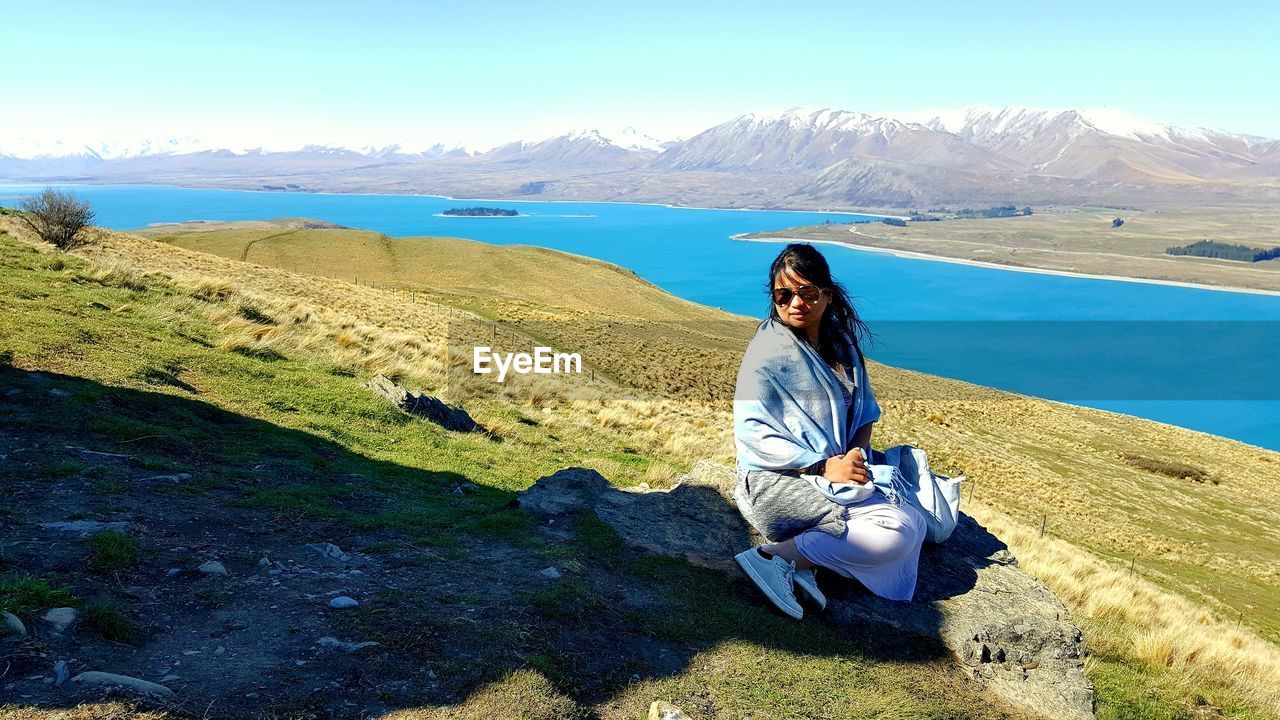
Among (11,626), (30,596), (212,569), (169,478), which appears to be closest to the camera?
(11,626)

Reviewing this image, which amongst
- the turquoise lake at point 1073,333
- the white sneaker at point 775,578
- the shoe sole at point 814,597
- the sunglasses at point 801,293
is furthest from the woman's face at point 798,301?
the turquoise lake at point 1073,333

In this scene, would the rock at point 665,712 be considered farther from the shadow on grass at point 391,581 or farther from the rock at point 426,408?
the rock at point 426,408

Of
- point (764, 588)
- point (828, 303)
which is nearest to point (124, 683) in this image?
point (764, 588)

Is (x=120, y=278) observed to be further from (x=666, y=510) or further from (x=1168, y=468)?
(x=1168, y=468)

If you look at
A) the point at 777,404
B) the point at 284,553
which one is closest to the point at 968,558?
the point at 777,404

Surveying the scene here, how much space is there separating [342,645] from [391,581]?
1.03 meters

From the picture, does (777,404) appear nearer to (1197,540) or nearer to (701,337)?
(1197,540)

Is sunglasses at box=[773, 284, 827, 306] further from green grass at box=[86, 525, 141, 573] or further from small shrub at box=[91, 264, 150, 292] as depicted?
small shrub at box=[91, 264, 150, 292]

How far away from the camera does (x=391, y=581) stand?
5031 mm

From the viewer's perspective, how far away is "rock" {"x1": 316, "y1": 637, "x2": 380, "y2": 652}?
13.0 ft

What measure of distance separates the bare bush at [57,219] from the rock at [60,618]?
79.5ft

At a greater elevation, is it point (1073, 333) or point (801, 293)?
point (801, 293)

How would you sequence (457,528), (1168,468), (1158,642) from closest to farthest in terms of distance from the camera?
(1158,642) < (457,528) < (1168,468)

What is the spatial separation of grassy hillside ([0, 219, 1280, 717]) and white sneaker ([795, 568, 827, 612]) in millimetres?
229
